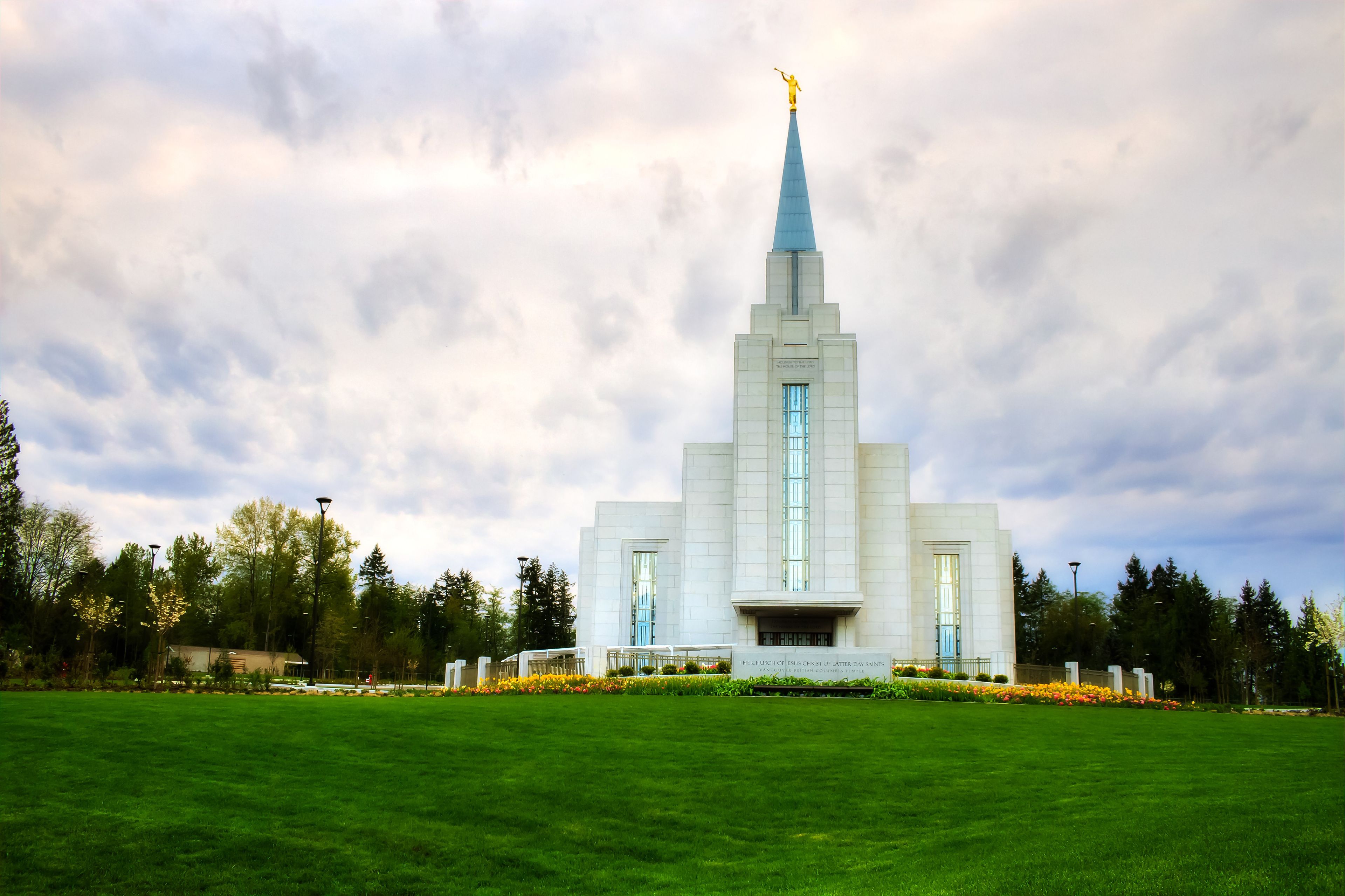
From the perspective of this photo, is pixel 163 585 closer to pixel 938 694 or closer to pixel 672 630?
pixel 672 630

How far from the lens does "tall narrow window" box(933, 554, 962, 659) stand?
1852 inches

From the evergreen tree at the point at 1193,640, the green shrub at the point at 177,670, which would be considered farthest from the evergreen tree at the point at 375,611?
the evergreen tree at the point at 1193,640

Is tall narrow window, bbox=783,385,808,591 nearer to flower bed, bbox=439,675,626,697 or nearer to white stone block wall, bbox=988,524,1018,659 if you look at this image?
white stone block wall, bbox=988,524,1018,659

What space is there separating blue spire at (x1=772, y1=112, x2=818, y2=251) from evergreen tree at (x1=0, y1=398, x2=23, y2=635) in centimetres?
3888

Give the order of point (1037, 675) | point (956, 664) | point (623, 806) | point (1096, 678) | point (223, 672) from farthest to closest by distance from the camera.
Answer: point (956, 664)
point (1037, 675)
point (1096, 678)
point (223, 672)
point (623, 806)

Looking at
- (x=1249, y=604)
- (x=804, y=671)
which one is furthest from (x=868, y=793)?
(x=1249, y=604)

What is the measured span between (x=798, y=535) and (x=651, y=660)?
11216 millimetres

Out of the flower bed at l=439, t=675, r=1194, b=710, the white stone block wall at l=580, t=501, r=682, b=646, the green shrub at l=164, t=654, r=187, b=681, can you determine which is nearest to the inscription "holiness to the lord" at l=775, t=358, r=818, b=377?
the white stone block wall at l=580, t=501, r=682, b=646

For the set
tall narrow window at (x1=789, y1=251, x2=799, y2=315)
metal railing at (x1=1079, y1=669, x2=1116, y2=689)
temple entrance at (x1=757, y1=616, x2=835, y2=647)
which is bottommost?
metal railing at (x1=1079, y1=669, x2=1116, y2=689)

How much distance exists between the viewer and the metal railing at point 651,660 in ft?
114

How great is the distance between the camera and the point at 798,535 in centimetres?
4572

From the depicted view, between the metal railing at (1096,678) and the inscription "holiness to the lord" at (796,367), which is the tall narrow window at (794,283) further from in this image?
the metal railing at (1096,678)

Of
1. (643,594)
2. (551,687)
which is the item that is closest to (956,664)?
(643,594)

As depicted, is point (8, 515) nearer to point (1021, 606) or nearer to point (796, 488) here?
point (796, 488)
